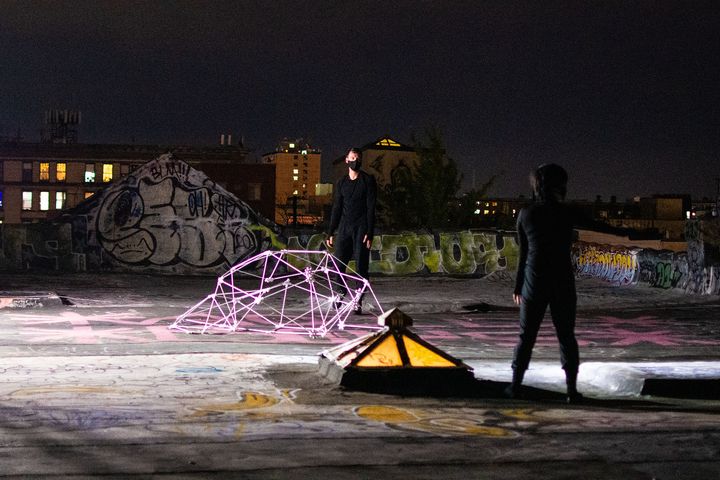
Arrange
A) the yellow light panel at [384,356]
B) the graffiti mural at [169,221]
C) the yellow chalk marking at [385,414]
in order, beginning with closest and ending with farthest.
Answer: the yellow chalk marking at [385,414], the yellow light panel at [384,356], the graffiti mural at [169,221]

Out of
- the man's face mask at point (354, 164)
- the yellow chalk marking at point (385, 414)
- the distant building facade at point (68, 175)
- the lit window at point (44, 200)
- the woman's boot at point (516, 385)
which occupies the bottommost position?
the yellow chalk marking at point (385, 414)

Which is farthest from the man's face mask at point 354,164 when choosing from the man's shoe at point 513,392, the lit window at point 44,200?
the lit window at point 44,200

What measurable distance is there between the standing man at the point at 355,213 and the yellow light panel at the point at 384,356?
585cm

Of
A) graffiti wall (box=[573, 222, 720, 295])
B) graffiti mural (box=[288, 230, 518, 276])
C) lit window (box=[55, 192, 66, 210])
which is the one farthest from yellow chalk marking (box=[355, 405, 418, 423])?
lit window (box=[55, 192, 66, 210])

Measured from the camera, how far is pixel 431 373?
313 inches

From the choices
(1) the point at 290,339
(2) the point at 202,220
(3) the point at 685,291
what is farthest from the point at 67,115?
(1) the point at 290,339

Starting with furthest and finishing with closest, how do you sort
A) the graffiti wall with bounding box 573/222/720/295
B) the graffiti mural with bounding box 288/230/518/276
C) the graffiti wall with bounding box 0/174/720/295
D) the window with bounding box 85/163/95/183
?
the window with bounding box 85/163/95/183 → the graffiti mural with bounding box 288/230/518/276 → the graffiti wall with bounding box 0/174/720/295 → the graffiti wall with bounding box 573/222/720/295

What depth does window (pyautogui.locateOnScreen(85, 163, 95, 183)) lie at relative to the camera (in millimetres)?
110250

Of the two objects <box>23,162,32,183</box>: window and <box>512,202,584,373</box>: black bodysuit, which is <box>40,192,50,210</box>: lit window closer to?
<box>23,162,32,183</box>: window

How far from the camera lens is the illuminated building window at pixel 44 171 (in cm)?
10875

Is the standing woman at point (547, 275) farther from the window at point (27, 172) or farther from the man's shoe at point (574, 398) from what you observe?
the window at point (27, 172)

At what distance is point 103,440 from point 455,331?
805 cm

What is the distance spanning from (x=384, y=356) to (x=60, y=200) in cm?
10511

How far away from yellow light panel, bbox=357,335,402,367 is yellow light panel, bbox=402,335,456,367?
0.38 ft
